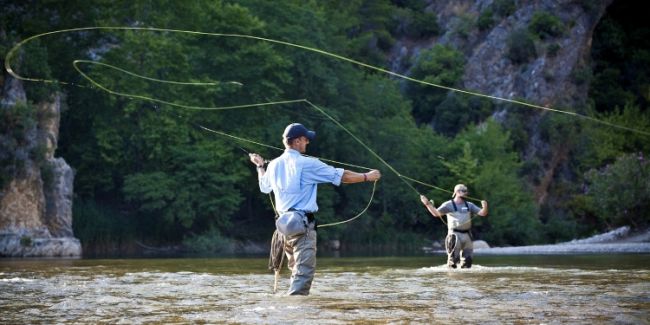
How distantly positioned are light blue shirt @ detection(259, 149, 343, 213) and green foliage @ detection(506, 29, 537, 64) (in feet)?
207

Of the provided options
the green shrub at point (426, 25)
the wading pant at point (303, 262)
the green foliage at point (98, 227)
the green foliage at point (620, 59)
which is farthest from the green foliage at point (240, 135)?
the wading pant at point (303, 262)

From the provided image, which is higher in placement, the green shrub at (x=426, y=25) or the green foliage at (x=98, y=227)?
the green shrub at (x=426, y=25)

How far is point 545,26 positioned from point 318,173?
64.9 m

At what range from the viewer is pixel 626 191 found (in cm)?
5016

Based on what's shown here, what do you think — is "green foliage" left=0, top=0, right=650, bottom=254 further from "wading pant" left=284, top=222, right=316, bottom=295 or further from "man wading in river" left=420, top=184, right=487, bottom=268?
"wading pant" left=284, top=222, right=316, bottom=295

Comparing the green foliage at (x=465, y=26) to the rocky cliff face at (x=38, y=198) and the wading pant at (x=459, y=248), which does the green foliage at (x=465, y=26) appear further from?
the wading pant at (x=459, y=248)

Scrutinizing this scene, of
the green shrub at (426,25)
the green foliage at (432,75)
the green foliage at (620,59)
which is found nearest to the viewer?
the green foliage at (620,59)

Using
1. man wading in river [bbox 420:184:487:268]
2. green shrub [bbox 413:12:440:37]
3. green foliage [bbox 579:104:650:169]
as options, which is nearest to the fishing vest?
man wading in river [bbox 420:184:487:268]

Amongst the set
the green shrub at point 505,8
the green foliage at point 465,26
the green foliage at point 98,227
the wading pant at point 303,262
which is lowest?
the wading pant at point 303,262

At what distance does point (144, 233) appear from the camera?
4988 cm

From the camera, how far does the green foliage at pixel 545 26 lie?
245ft

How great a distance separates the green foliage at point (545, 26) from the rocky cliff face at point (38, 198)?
41.3 meters

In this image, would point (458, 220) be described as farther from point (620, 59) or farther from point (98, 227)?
point (620, 59)

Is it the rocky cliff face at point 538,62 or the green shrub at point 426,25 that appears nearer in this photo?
the rocky cliff face at point 538,62
